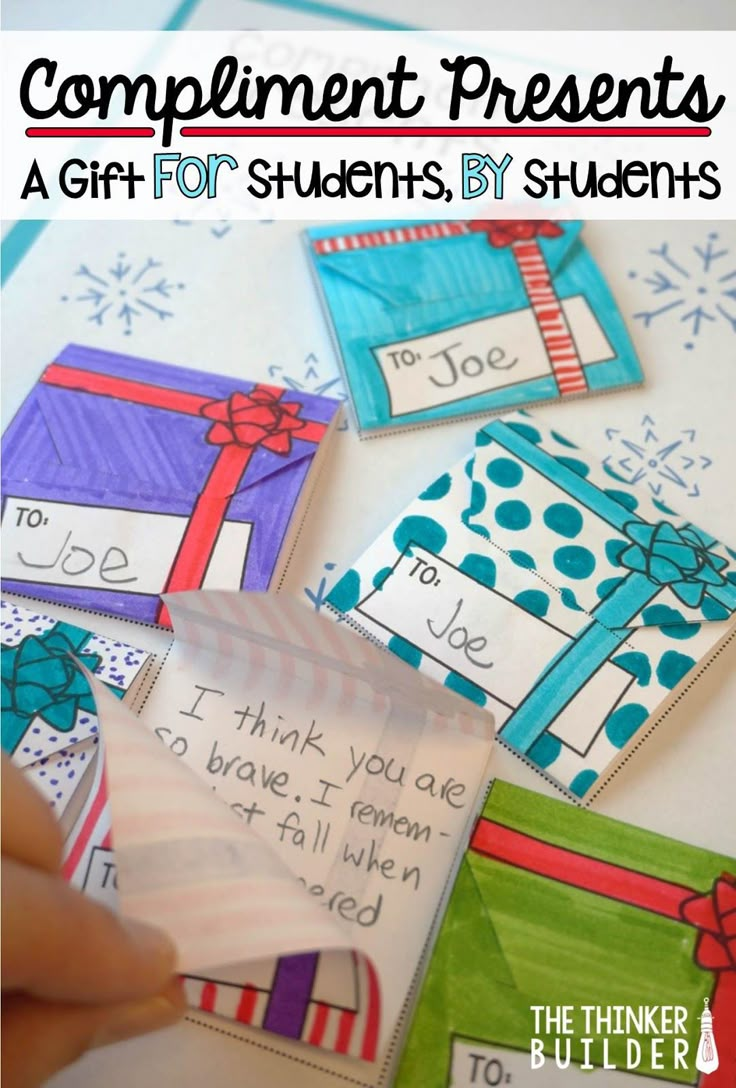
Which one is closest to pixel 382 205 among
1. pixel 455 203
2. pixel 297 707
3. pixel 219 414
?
pixel 455 203

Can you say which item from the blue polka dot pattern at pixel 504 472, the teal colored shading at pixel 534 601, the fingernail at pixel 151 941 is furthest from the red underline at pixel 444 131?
the fingernail at pixel 151 941

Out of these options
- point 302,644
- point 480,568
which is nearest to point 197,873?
point 302,644

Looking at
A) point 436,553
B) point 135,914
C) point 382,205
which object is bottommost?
point 135,914

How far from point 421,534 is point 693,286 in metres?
0.34

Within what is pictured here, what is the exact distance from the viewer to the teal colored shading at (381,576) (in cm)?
67

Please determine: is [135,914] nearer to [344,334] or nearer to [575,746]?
[575,746]

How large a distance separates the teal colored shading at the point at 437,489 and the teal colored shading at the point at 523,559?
65 millimetres

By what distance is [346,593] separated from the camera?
67 centimetres

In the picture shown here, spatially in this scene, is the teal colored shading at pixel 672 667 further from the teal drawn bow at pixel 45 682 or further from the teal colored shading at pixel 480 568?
the teal drawn bow at pixel 45 682

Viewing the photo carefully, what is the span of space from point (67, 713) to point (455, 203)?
20.6 inches

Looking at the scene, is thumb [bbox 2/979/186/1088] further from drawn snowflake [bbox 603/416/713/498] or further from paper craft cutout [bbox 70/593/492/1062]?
drawn snowflake [bbox 603/416/713/498]

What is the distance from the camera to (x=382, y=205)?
0.86 m

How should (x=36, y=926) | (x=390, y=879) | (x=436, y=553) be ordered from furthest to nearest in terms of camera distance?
(x=436, y=553) → (x=390, y=879) → (x=36, y=926)

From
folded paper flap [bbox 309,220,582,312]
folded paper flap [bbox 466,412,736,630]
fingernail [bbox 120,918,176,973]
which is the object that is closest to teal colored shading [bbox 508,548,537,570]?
folded paper flap [bbox 466,412,736,630]
